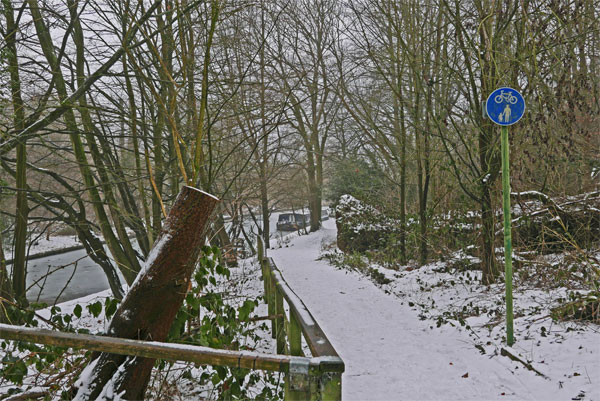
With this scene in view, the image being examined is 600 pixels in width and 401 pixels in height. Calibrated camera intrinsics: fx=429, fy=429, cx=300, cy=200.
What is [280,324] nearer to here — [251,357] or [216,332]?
[216,332]

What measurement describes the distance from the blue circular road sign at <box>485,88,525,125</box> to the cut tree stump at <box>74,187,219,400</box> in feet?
11.1

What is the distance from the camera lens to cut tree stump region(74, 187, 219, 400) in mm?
2527

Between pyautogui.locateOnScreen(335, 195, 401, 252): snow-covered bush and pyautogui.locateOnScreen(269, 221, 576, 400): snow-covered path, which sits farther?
pyautogui.locateOnScreen(335, 195, 401, 252): snow-covered bush

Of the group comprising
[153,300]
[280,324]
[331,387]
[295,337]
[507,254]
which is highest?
[153,300]

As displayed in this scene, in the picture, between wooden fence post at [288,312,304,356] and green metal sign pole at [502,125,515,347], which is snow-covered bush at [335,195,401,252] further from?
wooden fence post at [288,312,304,356]

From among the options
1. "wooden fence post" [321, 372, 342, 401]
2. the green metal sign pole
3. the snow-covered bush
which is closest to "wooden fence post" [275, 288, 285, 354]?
the green metal sign pole

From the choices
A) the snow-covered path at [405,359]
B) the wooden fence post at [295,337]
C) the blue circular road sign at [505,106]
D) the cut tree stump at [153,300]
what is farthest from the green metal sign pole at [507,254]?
the cut tree stump at [153,300]

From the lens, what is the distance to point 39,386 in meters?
3.01

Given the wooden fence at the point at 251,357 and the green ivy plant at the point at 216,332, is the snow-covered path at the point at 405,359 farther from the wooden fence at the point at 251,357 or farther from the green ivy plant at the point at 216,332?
the wooden fence at the point at 251,357

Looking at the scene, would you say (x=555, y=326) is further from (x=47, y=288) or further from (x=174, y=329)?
(x=47, y=288)

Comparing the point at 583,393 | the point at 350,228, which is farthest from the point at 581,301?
the point at 350,228

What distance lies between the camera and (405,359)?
5031mm

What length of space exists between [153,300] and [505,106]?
4127 millimetres

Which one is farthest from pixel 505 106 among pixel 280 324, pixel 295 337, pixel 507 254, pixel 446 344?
pixel 280 324
